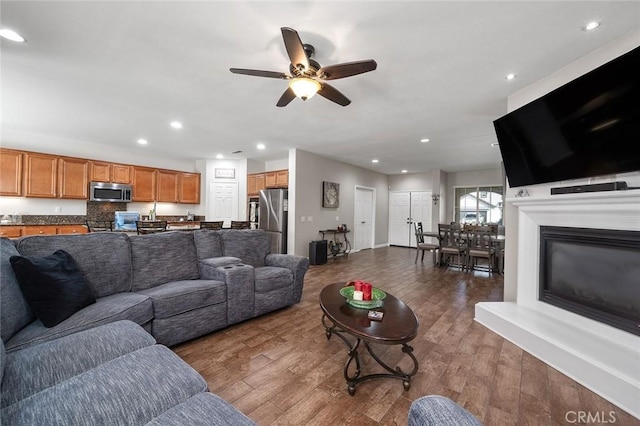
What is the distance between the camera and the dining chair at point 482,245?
4.71 metres

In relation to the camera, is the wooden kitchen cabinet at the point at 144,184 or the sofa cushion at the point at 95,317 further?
the wooden kitchen cabinet at the point at 144,184

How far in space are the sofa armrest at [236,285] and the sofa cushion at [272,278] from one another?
91 millimetres

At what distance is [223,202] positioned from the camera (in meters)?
6.98

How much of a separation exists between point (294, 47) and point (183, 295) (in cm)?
220

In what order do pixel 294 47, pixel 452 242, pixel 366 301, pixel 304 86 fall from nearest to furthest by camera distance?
pixel 294 47, pixel 366 301, pixel 304 86, pixel 452 242

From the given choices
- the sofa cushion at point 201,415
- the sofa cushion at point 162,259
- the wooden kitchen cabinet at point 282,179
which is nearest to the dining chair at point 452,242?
the wooden kitchen cabinet at point 282,179

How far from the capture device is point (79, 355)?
125 cm

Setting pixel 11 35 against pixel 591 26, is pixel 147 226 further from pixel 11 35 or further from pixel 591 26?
pixel 591 26

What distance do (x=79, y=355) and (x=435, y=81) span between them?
352cm

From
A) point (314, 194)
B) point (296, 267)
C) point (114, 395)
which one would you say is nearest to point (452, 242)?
point (314, 194)

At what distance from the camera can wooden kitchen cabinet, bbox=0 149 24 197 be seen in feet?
Answer: 14.3

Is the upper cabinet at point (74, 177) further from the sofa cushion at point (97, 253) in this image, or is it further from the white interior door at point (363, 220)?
the white interior door at point (363, 220)

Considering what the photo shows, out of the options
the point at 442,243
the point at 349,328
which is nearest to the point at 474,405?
the point at 349,328
